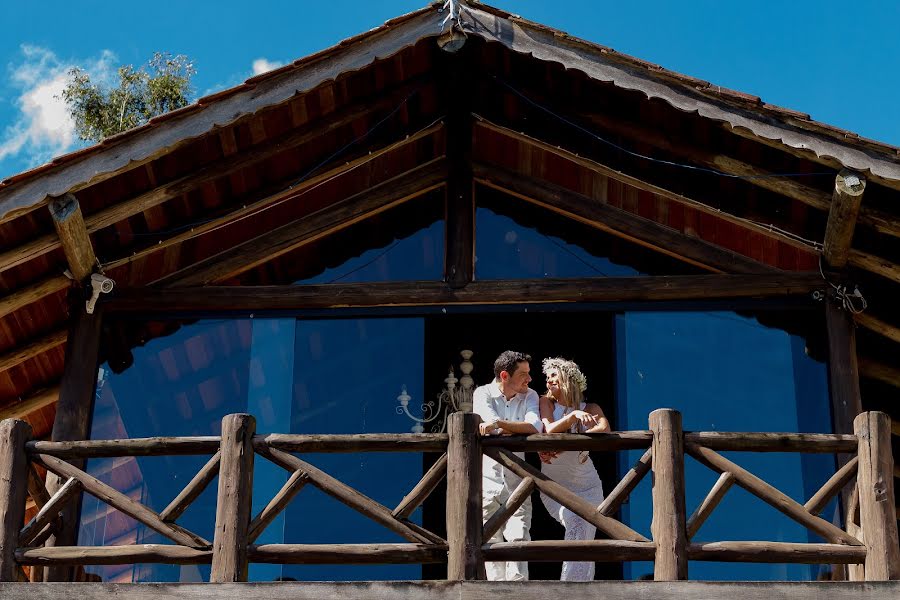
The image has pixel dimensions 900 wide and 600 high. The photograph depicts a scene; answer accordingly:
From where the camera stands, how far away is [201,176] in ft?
34.7

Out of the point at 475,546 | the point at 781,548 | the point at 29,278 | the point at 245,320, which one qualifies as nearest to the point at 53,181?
the point at 29,278

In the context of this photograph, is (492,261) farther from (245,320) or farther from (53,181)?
(53,181)

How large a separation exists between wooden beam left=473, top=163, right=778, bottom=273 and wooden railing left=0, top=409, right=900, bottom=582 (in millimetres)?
2633

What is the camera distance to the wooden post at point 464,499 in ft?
26.4

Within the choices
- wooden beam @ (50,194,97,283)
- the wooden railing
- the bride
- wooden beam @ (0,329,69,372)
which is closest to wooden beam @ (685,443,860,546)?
the wooden railing

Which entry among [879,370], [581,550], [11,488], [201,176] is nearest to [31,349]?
[201,176]

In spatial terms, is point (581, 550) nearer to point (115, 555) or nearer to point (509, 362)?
point (509, 362)

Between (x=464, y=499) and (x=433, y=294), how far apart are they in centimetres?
292

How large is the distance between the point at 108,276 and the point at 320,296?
161cm

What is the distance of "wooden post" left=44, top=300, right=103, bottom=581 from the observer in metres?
10.1

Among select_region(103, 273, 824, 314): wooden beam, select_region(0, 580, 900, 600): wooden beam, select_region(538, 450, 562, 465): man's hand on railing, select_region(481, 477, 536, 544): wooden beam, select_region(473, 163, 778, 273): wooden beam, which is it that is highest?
select_region(473, 163, 778, 273): wooden beam

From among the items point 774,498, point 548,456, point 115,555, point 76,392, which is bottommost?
point 115,555

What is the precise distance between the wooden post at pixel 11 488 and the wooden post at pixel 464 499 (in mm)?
2582

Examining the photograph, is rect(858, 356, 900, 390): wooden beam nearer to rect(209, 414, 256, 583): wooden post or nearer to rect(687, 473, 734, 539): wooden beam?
rect(687, 473, 734, 539): wooden beam
